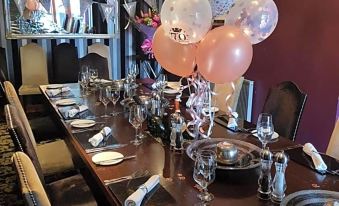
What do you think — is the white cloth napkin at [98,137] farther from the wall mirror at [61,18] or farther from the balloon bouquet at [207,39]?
the wall mirror at [61,18]

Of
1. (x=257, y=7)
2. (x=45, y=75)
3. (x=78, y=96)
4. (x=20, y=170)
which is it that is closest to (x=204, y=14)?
(x=257, y=7)

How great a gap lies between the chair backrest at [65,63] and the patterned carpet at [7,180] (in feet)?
4.42

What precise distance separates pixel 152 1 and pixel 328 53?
3.18 meters

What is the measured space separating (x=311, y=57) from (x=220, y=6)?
1.58 metres

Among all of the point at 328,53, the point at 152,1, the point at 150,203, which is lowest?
the point at 150,203

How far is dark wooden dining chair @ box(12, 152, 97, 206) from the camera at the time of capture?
110 centimetres

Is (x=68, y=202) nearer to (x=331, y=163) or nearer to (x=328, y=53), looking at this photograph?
(x=331, y=163)

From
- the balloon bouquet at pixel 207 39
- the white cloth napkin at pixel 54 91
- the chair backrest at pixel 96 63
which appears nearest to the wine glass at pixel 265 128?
the balloon bouquet at pixel 207 39

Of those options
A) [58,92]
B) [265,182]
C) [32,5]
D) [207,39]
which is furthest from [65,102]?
[32,5]

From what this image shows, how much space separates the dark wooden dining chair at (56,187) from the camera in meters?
1.10

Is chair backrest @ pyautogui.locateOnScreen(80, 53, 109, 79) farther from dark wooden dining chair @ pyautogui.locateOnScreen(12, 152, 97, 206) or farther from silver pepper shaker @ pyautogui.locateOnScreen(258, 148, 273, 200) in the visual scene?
silver pepper shaker @ pyautogui.locateOnScreen(258, 148, 273, 200)

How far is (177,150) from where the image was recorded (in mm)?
1791

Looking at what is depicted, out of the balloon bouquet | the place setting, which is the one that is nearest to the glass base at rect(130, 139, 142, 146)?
the balloon bouquet

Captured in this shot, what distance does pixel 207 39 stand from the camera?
181cm
